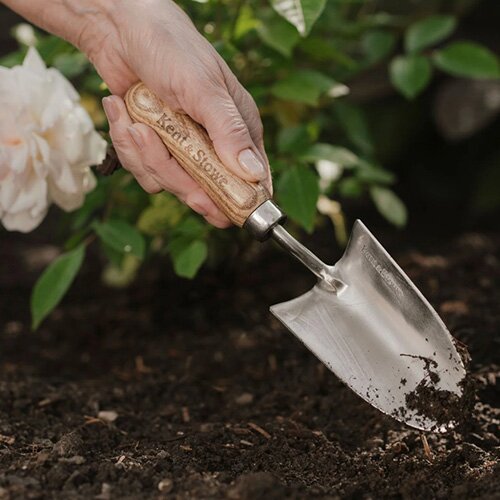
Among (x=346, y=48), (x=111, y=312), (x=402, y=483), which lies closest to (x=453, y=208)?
(x=346, y=48)

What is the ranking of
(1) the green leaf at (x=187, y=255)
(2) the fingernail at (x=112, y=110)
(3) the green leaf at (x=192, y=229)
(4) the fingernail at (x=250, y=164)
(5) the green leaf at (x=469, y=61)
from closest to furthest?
(4) the fingernail at (x=250, y=164)
(2) the fingernail at (x=112, y=110)
(1) the green leaf at (x=187, y=255)
(3) the green leaf at (x=192, y=229)
(5) the green leaf at (x=469, y=61)

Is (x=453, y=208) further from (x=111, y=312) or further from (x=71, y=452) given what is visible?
(x=71, y=452)

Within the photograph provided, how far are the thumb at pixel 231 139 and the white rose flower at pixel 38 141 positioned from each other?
35cm

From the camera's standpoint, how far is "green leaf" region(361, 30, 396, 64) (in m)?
2.20

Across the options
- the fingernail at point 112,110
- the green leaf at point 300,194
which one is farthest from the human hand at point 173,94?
the green leaf at point 300,194

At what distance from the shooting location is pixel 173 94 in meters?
1.48

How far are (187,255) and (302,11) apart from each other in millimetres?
525

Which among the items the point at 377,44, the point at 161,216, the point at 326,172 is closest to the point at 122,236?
the point at 161,216

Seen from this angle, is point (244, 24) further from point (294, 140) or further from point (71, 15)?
point (71, 15)

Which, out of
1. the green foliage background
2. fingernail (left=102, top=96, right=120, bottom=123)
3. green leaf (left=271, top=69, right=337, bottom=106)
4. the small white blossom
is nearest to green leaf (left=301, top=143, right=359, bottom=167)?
the green foliage background

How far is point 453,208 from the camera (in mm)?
2814

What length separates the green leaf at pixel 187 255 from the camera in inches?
67.6

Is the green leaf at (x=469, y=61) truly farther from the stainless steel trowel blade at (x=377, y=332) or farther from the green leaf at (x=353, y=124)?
the stainless steel trowel blade at (x=377, y=332)

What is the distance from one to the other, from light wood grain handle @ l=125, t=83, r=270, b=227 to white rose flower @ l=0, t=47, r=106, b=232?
0.20m
